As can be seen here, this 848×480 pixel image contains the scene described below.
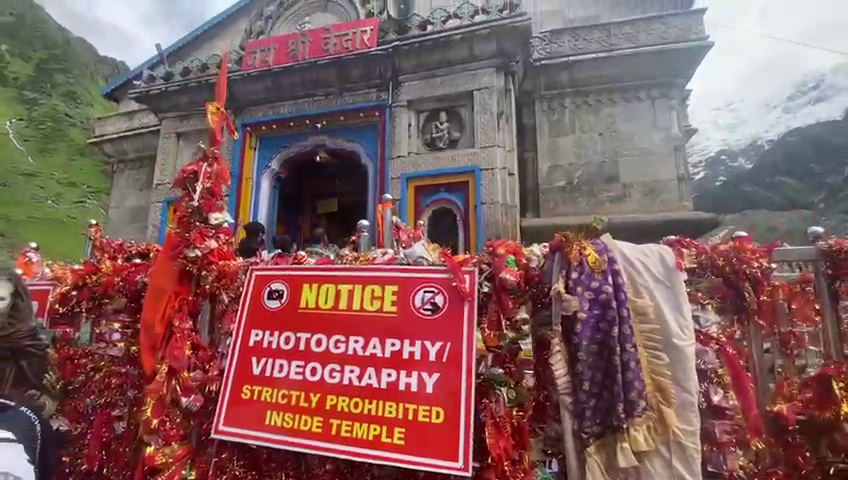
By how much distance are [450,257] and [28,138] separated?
82.0ft

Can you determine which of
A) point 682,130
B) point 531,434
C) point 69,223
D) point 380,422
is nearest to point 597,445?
point 531,434

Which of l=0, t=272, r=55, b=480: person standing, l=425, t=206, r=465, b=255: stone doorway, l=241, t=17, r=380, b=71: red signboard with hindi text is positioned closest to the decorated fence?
l=0, t=272, r=55, b=480: person standing

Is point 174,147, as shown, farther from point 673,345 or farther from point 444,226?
point 673,345

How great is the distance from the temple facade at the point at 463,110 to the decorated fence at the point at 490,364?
535 centimetres

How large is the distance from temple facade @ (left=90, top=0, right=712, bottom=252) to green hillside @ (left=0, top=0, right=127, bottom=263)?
832cm

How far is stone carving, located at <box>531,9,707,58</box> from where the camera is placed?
29.7ft

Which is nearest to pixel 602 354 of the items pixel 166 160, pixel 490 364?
pixel 490 364

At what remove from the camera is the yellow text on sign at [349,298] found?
271cm

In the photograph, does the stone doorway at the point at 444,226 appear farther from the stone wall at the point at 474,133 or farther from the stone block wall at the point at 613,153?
the stone block wall at the point at 613,153

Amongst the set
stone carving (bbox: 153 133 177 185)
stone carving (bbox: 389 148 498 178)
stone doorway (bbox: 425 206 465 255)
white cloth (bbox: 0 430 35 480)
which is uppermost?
stone carving (bbox: 153 133 177 185)

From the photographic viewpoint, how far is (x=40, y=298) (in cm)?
393

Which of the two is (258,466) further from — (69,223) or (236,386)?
(69,223)

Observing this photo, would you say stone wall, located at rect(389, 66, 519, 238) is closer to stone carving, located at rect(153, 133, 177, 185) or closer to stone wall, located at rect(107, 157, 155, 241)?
stone carving, located at rect(153, 133, 177, 185)

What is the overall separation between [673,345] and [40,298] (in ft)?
15.2
